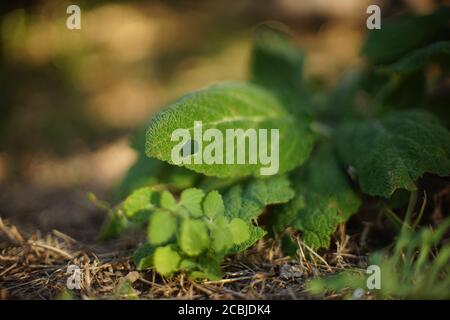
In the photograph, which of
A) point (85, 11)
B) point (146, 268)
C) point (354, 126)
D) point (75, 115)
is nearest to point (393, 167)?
point (354, 126)

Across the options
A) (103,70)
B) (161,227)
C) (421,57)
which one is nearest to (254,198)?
(161,227)

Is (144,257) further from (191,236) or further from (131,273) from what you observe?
(191,236)

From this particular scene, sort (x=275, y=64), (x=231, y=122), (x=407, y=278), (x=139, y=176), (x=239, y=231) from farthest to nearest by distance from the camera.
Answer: (x=275, y=64), (x=139, y=176), (x=231, y=122), (x=239, y=231), (x=407, y=278)

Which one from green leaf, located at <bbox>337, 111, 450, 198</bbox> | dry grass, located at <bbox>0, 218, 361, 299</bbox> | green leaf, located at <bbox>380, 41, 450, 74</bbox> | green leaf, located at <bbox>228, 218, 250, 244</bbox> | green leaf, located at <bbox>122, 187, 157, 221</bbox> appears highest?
green leaf, located at <bbox>380, 41, 450, 74</bbox>

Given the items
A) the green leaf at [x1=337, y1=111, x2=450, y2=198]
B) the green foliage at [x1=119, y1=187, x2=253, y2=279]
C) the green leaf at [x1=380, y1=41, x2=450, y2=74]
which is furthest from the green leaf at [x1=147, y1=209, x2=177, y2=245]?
the green leaf at [x1=380, y1=41, x2=450, y2=74]

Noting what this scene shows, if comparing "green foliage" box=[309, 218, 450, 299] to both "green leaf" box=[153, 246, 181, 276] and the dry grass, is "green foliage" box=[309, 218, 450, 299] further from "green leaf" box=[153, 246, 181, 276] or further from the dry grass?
"green leaf" box=[153, 246, 181, 276]

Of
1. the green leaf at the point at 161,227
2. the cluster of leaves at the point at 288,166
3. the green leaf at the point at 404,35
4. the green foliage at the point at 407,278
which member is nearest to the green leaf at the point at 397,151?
the cluster of leaves at the point at 288,166
